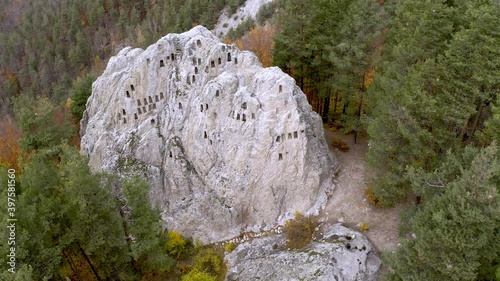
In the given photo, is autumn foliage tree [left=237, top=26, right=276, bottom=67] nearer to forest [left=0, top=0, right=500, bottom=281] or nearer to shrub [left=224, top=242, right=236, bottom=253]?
forest [left=0, top=0, right=500, bottom=281]

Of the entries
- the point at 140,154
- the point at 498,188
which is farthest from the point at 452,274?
the point at 140,154

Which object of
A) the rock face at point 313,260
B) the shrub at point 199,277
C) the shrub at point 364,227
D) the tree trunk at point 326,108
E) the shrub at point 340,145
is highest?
the tree trunk at point 326,108

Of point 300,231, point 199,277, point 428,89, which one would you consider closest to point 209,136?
point 300,231

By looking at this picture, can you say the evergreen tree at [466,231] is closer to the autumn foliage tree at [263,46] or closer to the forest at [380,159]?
the forest at [380,159]

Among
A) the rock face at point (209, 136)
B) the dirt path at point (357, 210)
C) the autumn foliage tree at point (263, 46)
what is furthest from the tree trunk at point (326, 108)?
the rock face at point (209, 136)

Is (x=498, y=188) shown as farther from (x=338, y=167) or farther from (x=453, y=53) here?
(x=338, y=167)

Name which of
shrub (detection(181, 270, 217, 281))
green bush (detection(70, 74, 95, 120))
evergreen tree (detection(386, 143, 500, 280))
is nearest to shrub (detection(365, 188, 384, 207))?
evergreen tree (detection(386, 143, 500, 280))
